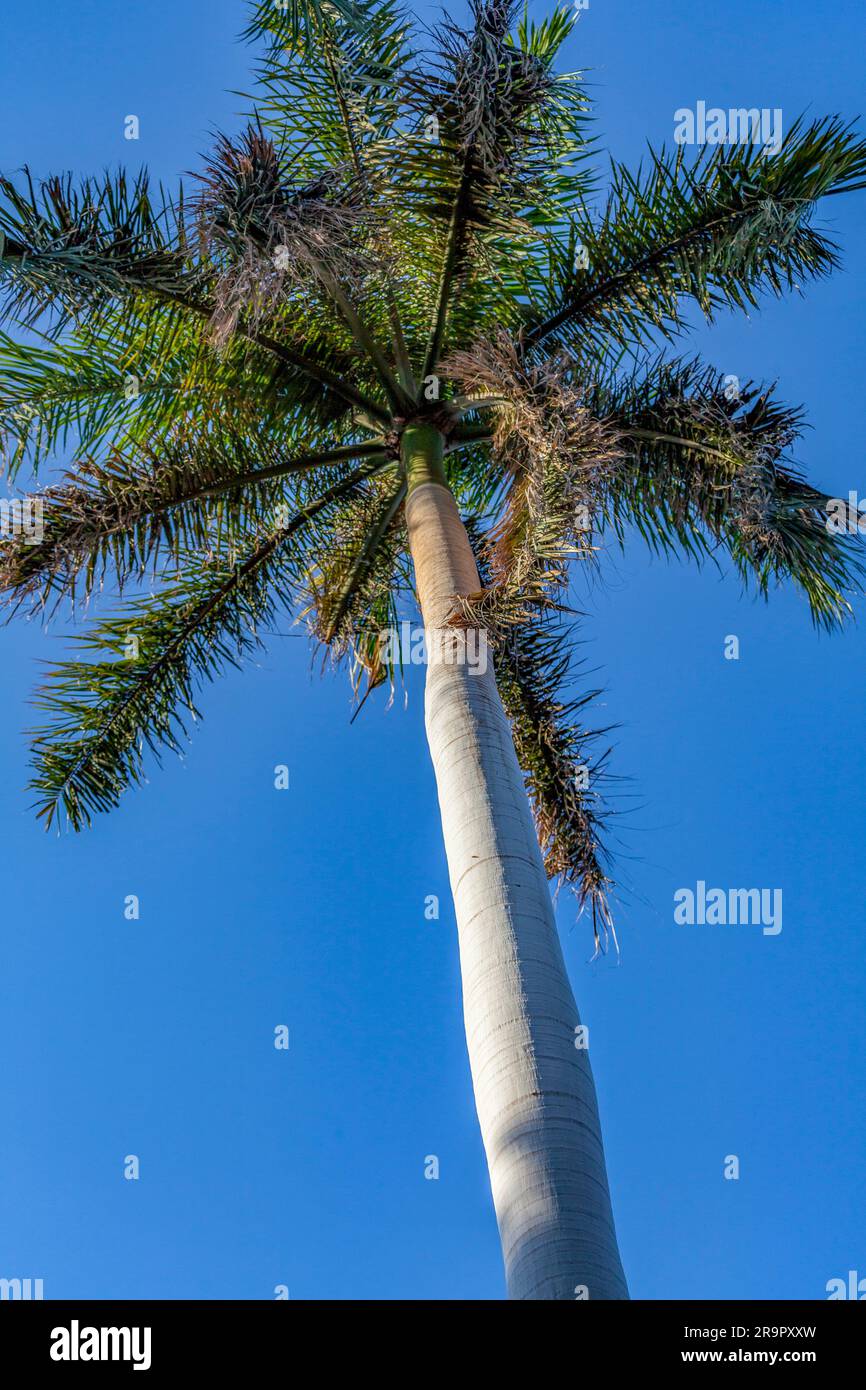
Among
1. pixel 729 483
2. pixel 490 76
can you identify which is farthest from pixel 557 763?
pixel 490 76

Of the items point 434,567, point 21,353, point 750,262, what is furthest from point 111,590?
point 750,262

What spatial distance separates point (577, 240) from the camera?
8.80 meters

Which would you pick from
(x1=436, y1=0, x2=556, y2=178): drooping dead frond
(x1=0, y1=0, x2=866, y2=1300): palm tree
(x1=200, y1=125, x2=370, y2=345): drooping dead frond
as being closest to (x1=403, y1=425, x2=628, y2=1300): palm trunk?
(x1=0, y1=0, x2=866, y2=1300): palm tree

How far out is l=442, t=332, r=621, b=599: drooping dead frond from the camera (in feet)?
23.6

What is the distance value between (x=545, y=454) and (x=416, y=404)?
2.28 m

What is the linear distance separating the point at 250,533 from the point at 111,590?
1.20 metres

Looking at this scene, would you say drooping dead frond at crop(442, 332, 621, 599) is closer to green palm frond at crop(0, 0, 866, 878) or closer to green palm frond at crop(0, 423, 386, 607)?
green palm frond at crop(0, 0, 866, 878)

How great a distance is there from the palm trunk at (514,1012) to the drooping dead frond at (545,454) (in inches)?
17.2

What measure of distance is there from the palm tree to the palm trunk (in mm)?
33

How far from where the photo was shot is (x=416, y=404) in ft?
30.2

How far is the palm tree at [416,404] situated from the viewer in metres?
7.19

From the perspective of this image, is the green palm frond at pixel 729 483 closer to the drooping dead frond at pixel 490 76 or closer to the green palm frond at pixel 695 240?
the green palm frond at pixel 695 240

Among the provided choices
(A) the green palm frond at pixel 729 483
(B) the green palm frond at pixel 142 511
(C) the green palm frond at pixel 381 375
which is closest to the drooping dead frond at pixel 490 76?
(C) the green palm frond at pixel 381 375
